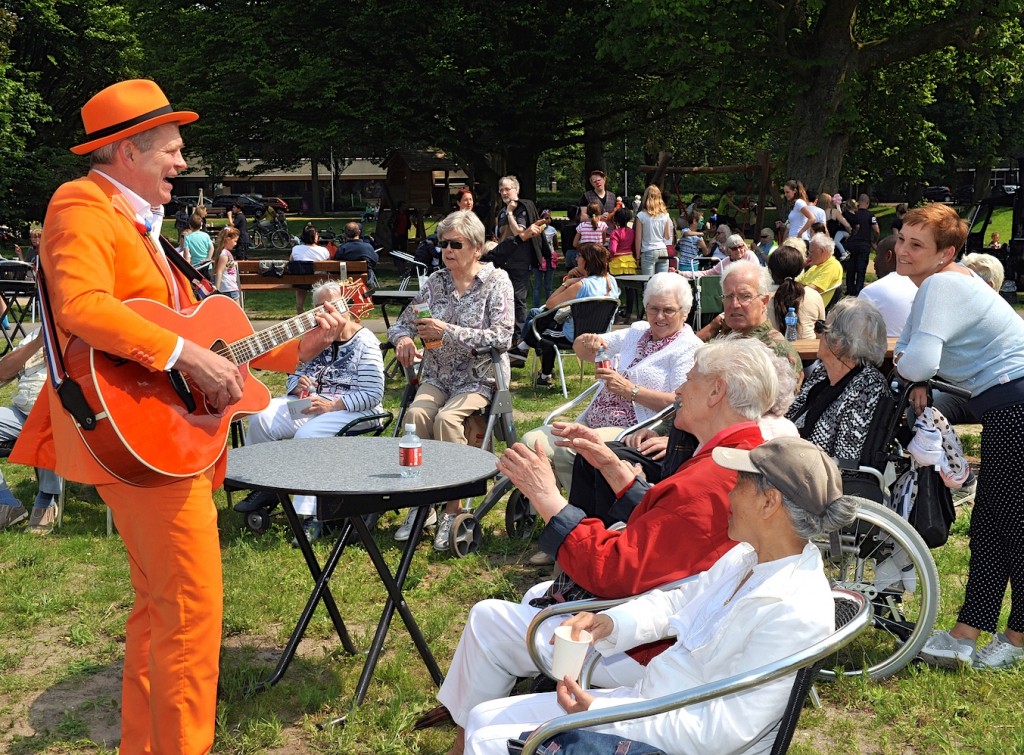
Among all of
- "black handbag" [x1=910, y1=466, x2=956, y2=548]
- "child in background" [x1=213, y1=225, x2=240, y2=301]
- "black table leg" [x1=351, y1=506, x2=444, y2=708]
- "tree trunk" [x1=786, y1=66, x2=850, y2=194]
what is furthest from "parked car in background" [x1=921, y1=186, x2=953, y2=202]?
"black table leg" [x1=351, y1=506, x2=444, y2=708]

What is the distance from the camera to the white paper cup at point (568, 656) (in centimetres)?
250

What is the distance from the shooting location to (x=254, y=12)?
25.1 metres

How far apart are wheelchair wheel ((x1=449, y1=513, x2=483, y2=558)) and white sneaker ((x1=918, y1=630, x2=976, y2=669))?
7.50 ft

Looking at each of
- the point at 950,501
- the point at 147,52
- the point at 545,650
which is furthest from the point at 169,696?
the point at 147,52

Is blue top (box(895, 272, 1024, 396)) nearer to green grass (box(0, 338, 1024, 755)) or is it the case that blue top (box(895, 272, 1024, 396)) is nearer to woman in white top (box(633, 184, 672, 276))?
green grass (box(0, 338, 1024, 755))

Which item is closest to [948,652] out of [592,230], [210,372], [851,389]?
[851,389]

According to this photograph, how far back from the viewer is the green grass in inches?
142

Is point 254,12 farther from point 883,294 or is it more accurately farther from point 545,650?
point 545,650

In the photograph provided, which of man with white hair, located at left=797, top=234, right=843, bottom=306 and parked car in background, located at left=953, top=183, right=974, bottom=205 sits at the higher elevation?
man with white hair, located at left=797, top=234, right=843, bottom=306

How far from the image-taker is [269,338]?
3.65 metres

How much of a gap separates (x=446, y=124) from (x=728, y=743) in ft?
77.6

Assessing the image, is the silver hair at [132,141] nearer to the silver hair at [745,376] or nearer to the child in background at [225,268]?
the silver hair at [745,376]

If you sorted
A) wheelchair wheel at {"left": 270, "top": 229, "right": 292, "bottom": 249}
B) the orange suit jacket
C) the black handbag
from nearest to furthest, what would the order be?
the orange suit jacket
the black handbag
wheelchair wheel at {"left": 270, "top": 229, "right": 292, "bottom": 249}

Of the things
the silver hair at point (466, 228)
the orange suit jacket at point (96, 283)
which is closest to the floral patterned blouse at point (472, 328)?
the silver hair at point (466, 228)
